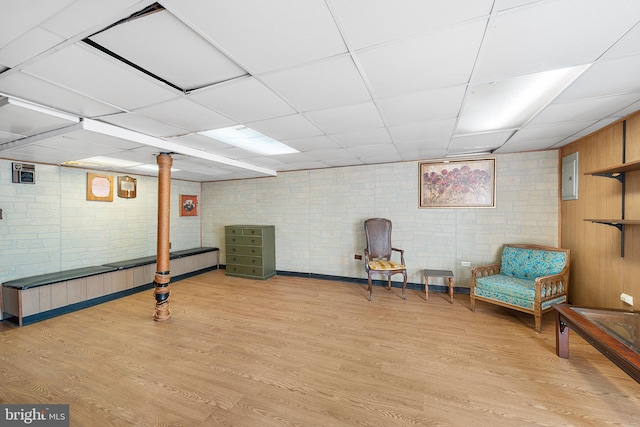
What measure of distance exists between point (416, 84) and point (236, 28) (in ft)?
4.18

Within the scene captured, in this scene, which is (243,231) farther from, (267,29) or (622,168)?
(622,168)

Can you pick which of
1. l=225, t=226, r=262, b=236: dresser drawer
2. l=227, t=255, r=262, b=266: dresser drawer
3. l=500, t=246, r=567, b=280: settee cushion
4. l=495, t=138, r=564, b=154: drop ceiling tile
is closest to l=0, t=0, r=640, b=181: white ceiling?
l=495, t=138, r=564, b=154: drop ceiling tile

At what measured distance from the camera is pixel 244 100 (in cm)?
205

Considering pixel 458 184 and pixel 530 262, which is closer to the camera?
pixel 530 262

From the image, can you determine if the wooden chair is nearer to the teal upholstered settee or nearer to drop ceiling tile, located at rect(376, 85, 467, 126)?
the teal upholstered settee

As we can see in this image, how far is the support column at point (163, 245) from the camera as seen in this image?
333 cm

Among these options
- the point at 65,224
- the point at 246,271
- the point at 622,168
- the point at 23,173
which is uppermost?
the point at 23,173

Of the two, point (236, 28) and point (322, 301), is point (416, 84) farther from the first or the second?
point (322, 301)

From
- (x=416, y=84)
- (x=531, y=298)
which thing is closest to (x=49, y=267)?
(x=416, y=84)

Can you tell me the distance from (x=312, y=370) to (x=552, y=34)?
2868mm

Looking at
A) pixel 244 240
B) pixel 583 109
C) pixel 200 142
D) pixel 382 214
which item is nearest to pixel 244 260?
pixel 244 240

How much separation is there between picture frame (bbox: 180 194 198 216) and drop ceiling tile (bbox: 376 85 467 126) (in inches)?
213

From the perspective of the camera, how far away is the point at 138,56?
1471 mm

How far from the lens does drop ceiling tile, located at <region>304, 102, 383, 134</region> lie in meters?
2.29
